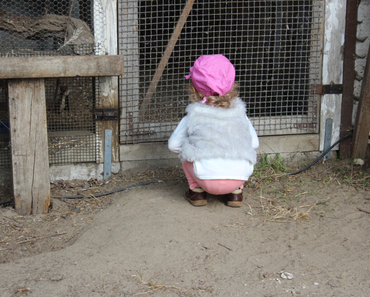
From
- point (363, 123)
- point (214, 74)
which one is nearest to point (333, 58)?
point (363, 123)

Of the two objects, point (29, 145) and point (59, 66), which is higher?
point (59, 66)

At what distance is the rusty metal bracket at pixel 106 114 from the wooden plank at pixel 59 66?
0.72 metres

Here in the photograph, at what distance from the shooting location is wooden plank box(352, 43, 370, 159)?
360cm

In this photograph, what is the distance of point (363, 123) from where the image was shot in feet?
12.1

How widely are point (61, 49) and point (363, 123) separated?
9.32 ft

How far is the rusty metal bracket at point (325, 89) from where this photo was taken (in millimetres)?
3770

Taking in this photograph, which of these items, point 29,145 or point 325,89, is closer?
point 29,145

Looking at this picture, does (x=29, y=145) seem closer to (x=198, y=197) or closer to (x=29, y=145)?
(x=29, y=145)

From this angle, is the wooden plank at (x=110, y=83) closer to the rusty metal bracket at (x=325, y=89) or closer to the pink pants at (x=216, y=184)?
the pink pants at (x=216, y=184)

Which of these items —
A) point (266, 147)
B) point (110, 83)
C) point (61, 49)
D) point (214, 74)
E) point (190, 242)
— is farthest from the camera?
point (266, 147)

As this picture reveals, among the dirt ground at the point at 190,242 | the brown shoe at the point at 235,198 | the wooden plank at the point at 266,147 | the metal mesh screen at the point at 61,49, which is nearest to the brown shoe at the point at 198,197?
the dirt ground at the point at 190,242

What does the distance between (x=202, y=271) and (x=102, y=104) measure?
191cm

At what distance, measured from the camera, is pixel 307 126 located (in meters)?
3.87

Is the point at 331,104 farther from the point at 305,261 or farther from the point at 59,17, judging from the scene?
the point at 59,17
